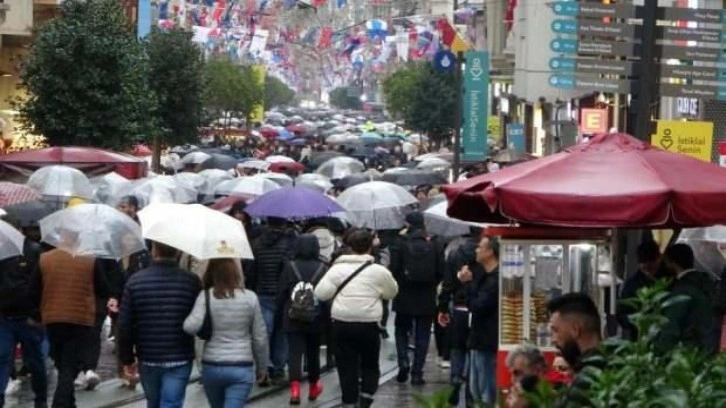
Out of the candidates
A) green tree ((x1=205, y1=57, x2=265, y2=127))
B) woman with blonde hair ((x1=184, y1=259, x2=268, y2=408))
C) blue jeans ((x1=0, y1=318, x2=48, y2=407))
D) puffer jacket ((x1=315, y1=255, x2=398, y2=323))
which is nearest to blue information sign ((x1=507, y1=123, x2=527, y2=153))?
puffer jacket ((x1=315, y1=255, x2=398, y2=323))

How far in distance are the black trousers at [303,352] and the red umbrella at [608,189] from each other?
536 cm

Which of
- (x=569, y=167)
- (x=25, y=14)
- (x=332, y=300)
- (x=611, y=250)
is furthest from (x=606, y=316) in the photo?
(x=25, y=14)

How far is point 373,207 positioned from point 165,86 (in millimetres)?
25261

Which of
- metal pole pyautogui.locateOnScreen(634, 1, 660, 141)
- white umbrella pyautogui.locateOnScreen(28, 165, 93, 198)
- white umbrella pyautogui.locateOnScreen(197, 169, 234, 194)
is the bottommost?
white umbrella pyautogui.locateOnScreen(197, 169, 234, 194)

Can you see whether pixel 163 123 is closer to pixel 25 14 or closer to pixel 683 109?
pixel 25 14

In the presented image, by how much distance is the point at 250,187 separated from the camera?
2809cm

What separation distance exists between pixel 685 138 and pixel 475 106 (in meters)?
28.7

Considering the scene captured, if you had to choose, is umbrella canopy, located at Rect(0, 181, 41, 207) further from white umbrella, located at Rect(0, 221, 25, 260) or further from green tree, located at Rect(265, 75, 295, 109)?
green tree, located at Rect(265, 75, 295, 109)

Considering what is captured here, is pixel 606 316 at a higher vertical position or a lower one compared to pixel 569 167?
lower

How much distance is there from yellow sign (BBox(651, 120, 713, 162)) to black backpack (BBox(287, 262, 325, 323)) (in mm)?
5744

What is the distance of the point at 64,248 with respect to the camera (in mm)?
14555

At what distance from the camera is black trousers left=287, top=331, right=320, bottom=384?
16828 millimetres

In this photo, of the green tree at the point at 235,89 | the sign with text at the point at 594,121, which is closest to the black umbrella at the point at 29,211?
the sign with text at the point at 594,121

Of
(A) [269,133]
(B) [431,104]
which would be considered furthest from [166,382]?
(A) [269,133]
